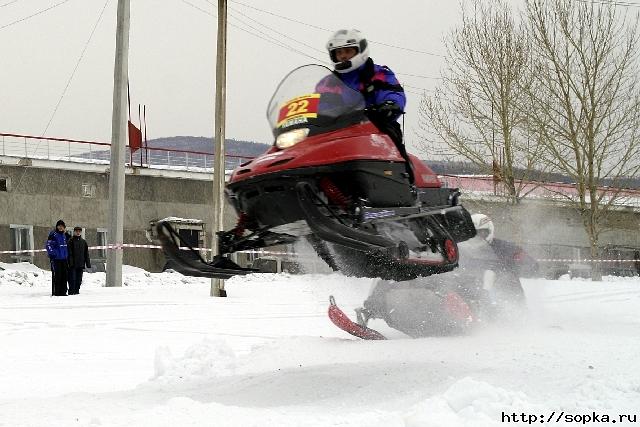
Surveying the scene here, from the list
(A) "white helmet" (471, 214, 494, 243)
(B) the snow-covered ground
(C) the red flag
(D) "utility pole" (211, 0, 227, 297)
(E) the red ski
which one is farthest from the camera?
(C) the red flag

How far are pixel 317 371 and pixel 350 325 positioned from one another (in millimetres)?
1373

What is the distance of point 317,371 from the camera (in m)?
5.53

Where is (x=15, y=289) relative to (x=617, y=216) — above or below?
below

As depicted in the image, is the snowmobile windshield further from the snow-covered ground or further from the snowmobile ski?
the snow-covered ground

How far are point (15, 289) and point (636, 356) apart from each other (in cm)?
1433

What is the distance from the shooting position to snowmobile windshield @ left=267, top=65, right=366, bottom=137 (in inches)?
205

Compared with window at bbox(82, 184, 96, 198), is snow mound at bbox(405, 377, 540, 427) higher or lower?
lower

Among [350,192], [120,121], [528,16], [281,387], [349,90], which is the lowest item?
[281,387]

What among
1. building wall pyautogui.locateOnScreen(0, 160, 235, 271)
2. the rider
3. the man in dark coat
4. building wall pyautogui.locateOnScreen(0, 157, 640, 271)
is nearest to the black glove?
the rider

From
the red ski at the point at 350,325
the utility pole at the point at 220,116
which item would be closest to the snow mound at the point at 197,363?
the red ski at the point at 350,325

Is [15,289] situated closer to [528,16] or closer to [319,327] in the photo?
[319,327]

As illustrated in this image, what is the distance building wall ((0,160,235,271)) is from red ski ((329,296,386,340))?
17476 millimetres

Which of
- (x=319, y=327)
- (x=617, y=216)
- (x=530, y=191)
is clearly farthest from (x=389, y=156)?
(x=617, y=216)

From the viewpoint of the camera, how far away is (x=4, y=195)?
934 inches
